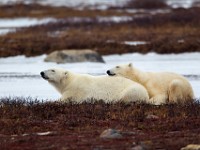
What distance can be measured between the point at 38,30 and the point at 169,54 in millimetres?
9312

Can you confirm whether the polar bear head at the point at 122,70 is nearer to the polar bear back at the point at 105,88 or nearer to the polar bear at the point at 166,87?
the polar bear at the point at 166,87

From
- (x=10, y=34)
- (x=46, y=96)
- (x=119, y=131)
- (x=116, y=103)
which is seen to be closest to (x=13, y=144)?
(x=119, y=131)

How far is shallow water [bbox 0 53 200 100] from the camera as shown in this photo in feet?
51.8

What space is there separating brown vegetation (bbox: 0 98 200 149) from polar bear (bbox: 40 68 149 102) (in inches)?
32.3

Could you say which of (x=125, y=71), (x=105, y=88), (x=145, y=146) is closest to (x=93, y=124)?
(x=145, y=146)

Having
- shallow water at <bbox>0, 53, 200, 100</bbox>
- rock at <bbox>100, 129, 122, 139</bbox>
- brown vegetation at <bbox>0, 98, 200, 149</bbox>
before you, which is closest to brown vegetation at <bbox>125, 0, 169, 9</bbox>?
shallow water at <bbox>0, 53, 200, 100</bbox>

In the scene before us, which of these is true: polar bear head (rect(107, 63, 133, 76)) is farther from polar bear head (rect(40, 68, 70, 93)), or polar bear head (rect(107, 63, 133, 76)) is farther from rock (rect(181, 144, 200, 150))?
rock (rect(181, 144, 200, 150))

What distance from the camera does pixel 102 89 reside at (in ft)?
40.0

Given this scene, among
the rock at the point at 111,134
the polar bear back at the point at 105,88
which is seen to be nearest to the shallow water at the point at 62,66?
the polar bear back at the point at 105,88

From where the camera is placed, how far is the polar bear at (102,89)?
1195 cm

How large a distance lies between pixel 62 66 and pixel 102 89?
10710 millimetres

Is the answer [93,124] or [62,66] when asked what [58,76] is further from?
[62,66]

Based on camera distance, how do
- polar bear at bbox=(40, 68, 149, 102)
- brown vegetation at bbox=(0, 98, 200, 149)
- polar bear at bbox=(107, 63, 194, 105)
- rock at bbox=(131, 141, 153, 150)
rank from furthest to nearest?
polar bear at bbox=(107, 63, 194, 105), polar bear at bbox=(40, 68, 149, 102), brown vegetation at bbox=(0, 98, 200, 149), rock at bbox=(131, 141, 153, 150)

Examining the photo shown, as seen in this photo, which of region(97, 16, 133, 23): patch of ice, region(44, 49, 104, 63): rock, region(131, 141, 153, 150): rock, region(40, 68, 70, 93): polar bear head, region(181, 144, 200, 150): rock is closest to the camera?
region(181, 144, 200, 150): rock
